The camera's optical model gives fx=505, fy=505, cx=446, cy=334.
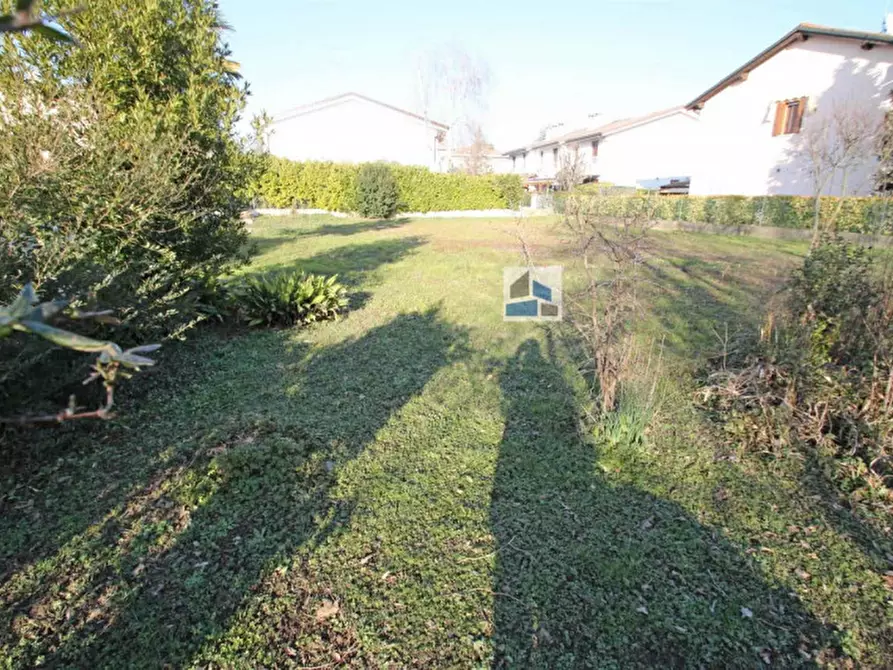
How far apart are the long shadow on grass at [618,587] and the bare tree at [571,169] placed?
7.92ft

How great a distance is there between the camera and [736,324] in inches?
275

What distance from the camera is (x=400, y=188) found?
2659 cm

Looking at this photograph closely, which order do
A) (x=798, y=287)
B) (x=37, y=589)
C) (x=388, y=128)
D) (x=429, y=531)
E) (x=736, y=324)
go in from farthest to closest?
(x=388, y=128) < (x=736, y=324) < (x=798, y=287) < (x=429, y=531) < (x=37, y=589)

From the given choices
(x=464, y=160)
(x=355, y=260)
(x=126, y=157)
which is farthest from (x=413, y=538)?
(x=464, y=160)

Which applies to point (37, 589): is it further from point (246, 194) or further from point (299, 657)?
point (246, 194)

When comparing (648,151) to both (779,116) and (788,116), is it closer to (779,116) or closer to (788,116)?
(779,116)

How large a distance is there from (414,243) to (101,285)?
1250cm

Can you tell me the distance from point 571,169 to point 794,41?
22.4 m

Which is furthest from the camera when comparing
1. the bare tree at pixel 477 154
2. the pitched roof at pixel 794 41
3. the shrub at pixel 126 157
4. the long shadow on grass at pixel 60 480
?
the bare tree at pixel 477 154

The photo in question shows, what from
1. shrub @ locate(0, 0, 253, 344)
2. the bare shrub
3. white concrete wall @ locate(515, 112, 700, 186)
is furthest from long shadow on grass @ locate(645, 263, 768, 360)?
white concrete wall @ locate(515, 112, 700, 186)

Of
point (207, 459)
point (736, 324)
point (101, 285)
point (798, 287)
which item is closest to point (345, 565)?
point (207, 459)

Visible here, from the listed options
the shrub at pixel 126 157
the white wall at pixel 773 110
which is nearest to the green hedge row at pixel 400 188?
the white wall at pixel 773 110

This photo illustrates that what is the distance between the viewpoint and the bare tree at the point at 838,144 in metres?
15.7

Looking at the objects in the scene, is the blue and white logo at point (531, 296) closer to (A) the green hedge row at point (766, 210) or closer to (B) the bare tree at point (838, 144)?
(A) the green hedge row at point (766, 210)
